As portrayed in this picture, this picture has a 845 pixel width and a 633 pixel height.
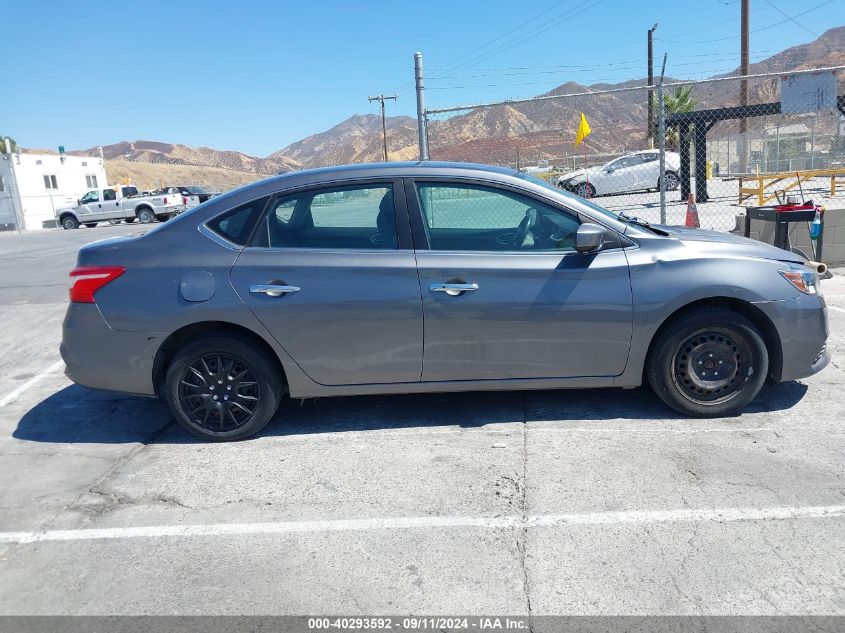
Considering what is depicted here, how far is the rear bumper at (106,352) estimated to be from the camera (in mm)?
4320

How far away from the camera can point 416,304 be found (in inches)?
165

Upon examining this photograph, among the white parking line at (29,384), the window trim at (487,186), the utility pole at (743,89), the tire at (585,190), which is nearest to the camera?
the window trim at (487,186)

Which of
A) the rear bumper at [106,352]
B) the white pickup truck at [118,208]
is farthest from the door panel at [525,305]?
the white pickup truck at [118,208]

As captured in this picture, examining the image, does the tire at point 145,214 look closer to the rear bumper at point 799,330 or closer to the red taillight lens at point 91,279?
the red taillight lens at point 91,279

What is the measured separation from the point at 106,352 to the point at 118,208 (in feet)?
108

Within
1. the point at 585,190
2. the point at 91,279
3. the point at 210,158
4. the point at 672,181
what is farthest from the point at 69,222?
the point at 210,158

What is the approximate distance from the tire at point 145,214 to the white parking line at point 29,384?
29.4m

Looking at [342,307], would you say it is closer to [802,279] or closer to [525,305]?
[525,305]

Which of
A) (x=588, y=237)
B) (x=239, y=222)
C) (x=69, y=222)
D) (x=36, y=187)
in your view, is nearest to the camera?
(x=588, y=237)

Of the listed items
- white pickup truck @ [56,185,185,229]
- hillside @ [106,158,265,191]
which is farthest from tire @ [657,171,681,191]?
hillside @ [106,158,265,191]

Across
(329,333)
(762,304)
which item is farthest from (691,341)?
(329,333)

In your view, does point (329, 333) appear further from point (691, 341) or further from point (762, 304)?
point (762, 304)

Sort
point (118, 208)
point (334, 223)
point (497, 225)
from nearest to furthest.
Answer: point (334, 223) < point (497, 225) < point (118, 208)

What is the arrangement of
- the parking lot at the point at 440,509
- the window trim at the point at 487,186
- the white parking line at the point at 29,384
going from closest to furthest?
1. the parking lot at the point at 440,509
2. the window trim at the point at 487,186
3. the white parking line at the point at 29,384
